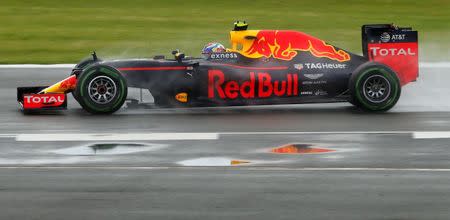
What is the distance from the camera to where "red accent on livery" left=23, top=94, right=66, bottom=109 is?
14.0 meters

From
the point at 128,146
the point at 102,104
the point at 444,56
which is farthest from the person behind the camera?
the point at 444,56

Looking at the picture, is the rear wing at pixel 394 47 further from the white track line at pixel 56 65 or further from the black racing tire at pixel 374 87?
the white track line at pixel 56 65

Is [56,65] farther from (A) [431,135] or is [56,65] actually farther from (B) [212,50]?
(A) [431,135]

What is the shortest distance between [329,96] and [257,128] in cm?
165

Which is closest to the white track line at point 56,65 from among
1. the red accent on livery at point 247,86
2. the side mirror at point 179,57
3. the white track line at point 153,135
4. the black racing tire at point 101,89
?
the black racing tire at point 101,89

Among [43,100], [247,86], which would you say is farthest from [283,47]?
[43,100]

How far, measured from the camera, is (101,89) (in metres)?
13.8

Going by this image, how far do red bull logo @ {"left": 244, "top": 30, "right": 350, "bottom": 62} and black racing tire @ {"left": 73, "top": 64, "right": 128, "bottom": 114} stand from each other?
1.97 metres

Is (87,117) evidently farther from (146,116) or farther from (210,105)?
(210,105)

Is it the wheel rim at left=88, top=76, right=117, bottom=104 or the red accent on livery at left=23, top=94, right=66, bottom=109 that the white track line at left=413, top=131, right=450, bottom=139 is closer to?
the wheel rim at left=88, top=76, right=117, bottom=104

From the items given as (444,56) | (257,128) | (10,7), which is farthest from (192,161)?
(10,7)

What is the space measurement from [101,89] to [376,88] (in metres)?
4.02

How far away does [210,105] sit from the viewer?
14.1 metres

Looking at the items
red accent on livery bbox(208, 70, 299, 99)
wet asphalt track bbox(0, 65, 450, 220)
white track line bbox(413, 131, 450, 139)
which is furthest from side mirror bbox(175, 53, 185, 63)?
white track line bbox(413, 131, 450, 139)
